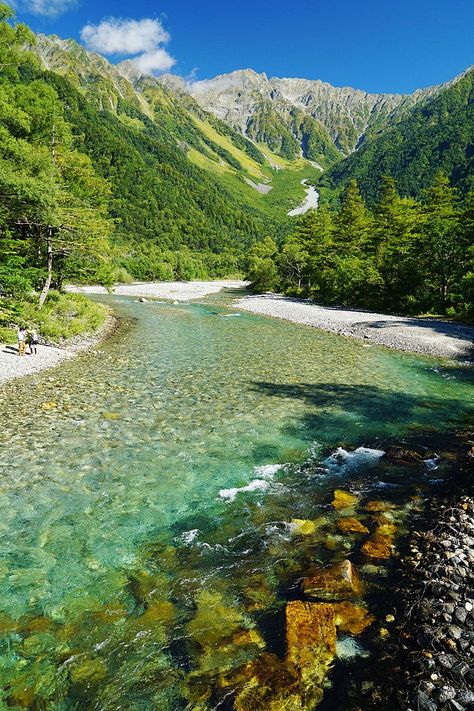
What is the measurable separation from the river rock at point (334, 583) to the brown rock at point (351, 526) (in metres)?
1.25

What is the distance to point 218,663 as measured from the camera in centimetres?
515

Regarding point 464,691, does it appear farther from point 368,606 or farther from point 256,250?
point 256,250

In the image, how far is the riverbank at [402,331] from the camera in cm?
2748

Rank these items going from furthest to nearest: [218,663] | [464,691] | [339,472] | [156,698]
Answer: [339,472]
[218,663]
[156,698]
[464,691]

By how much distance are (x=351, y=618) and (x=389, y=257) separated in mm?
48405

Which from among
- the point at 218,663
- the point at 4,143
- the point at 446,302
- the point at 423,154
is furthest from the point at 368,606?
the point at 423,154

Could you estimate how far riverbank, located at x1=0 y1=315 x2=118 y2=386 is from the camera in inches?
720

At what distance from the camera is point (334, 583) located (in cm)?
636

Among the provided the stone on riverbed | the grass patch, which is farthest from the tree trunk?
the stone on riverbed

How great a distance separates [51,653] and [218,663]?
7.32ft

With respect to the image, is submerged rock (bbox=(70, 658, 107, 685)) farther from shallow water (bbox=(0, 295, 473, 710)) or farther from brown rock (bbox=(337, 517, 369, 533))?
brown rock (bbox=(337, 517, 369, 533))

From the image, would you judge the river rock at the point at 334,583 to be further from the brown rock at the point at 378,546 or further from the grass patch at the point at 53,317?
the grass patch at the point at 53,317

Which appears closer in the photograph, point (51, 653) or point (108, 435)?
point (51, 653)

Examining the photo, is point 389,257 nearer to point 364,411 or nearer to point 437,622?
point 364,411
